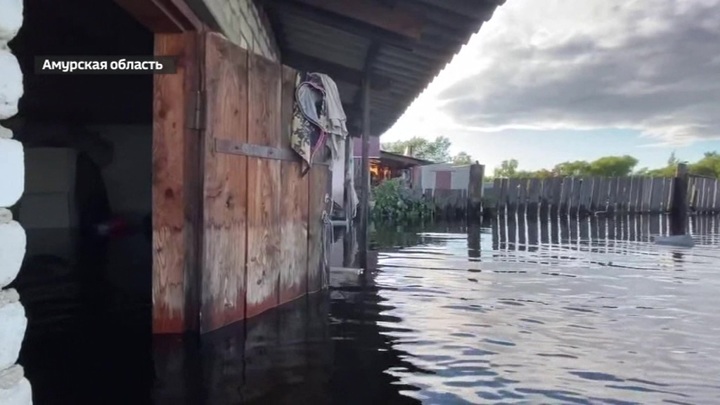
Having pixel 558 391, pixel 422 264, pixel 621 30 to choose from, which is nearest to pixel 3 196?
pixel 558 391

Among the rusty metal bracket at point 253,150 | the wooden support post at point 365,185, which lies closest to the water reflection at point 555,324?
the wooden support post at point 365,185

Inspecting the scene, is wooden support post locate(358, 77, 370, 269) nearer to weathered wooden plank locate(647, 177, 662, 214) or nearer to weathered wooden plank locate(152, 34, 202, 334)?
weathered wooden plank locate(152, 34, 202, 334)

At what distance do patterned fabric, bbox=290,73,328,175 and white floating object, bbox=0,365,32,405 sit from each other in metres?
3.84

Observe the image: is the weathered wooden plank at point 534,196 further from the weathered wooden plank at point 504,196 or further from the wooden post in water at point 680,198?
the wooden post in water at point 680,198

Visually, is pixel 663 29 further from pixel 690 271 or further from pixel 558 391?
pixel 558 391

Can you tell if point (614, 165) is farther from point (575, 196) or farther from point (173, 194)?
point (173, 194)

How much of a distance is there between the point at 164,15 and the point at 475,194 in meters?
17.4

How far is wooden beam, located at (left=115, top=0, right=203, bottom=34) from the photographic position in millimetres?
Result: 3511

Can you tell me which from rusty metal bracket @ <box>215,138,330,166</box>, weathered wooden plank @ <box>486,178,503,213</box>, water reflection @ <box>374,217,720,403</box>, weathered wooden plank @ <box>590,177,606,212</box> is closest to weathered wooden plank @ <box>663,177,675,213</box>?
weathered wooden plank @ <box>590,177,606,212</box>

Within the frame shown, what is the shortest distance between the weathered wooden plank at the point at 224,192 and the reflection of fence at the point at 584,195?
57.0 feet

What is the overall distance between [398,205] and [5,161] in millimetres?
18616

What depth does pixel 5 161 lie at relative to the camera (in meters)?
1.53

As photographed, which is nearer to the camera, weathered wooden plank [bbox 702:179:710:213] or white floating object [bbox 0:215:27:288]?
white floating object [bbox 0:215:27:288]

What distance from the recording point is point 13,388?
62.0 inches
